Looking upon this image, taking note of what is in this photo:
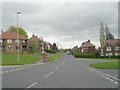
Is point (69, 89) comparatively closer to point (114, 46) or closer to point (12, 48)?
point (12, 48)

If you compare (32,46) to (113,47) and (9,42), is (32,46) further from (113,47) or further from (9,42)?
(113,47)

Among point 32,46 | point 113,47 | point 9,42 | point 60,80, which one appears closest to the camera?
point 60,80

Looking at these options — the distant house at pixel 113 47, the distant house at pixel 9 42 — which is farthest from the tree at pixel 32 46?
the distant house at pixel 113 47

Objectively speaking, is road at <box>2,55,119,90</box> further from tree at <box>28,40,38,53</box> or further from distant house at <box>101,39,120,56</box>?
distant house at <box>101,39,120,56</box>

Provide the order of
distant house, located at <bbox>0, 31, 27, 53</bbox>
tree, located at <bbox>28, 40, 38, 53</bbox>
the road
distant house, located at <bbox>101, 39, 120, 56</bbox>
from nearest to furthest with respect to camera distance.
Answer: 1. the road
2. distant house, located at <bbox>0, 31, 27, 53</bbox>
3. tree, located at <bbox>28, 40, 38, 53</bbox>
4. distant house, located at <bbox>101, 39, 120, 56</bbox>

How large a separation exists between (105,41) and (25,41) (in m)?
36.6

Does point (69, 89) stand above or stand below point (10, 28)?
below

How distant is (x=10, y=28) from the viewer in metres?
137

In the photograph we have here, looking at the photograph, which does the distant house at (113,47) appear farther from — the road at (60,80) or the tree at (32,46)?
the road at (60,80)

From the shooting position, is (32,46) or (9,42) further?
(32,46)

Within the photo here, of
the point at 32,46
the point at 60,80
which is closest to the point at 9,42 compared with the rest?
the point at 32,46

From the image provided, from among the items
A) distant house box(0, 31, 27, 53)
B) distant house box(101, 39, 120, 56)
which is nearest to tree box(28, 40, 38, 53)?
distant house box(0, 31, 27, 53)

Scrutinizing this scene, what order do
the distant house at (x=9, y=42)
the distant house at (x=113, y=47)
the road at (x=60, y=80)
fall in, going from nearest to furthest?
the road at (x=60, y=80), the distant house at (x=9, y=42), the distant house at (x=113, y=47)

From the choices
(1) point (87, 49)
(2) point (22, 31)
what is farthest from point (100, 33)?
(1) point (87, 49)
